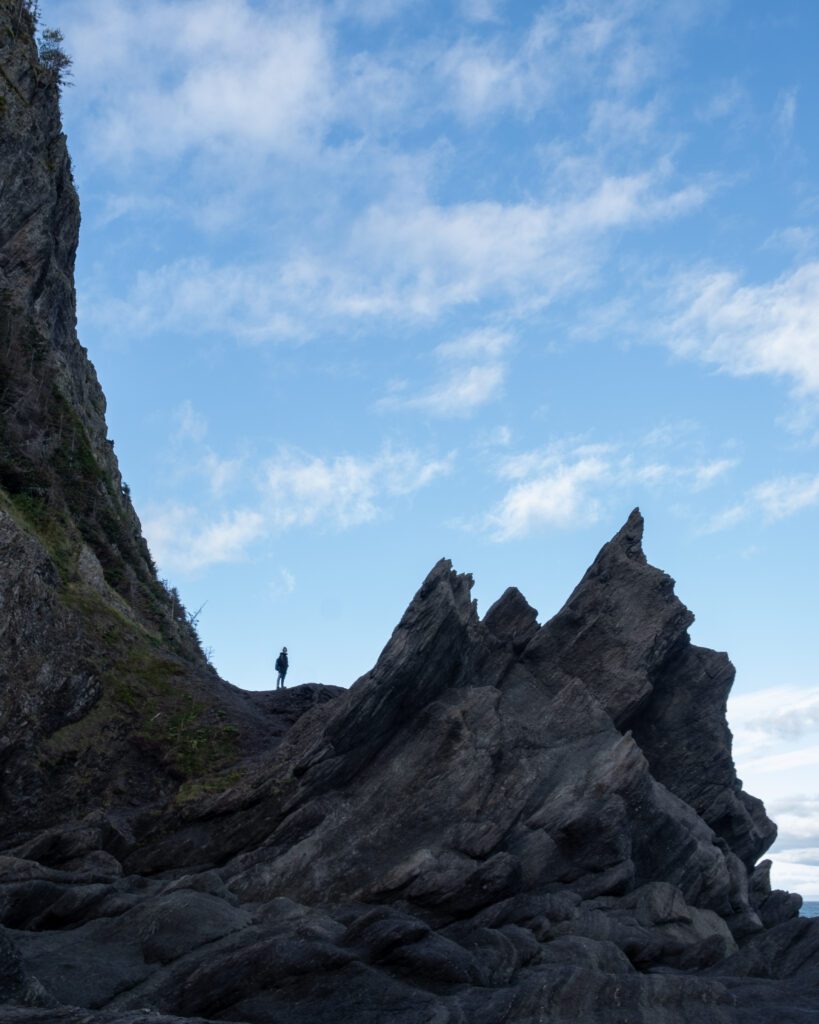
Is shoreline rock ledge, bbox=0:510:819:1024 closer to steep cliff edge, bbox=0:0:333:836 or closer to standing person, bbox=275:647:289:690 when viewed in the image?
steep cliff edge, bbox=0:0:333:836

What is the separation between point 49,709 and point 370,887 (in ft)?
47.0

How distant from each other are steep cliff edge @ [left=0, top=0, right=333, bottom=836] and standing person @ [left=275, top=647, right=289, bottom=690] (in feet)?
16.2

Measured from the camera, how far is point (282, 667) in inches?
2581

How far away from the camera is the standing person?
6506 centimetres

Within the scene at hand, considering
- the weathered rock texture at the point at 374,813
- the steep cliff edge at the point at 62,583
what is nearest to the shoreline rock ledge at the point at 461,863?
the weathered rock texture at the point at 374,813

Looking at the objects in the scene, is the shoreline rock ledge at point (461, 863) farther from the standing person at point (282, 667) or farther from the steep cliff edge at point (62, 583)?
the standing person at point (282, 667)

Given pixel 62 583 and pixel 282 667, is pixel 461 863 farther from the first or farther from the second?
pixel 282 667

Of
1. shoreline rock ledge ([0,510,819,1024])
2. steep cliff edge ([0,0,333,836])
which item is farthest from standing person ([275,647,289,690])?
shoreline rock ledge ([0,510,819,1024])

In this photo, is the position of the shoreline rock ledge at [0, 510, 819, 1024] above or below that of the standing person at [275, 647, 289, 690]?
below

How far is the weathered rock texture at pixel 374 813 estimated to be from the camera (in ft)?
77.0

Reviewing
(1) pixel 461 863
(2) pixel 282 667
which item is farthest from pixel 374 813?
(2) pixel 282 667

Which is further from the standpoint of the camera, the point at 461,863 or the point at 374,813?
the point at 374,813

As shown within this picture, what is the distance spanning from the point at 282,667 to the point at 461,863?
34669mm

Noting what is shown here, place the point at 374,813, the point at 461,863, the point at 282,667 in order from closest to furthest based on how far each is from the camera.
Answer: the point at 461,863, the point at 374,813, the point at 282,667
